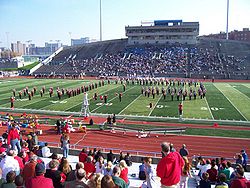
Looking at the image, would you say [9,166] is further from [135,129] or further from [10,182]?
[135,129]

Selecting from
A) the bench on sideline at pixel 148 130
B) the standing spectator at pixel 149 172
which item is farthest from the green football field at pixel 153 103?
the standing spectator at pixel 149 172

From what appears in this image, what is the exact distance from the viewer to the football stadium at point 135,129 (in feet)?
18.8

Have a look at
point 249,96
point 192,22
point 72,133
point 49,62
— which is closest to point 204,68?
point 192,22

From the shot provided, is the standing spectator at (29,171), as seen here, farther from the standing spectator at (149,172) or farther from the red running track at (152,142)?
the red running track at (152,142)

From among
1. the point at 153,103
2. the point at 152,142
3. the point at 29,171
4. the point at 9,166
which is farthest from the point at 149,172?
the point at 153,103

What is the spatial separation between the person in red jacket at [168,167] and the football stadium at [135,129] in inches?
0.7

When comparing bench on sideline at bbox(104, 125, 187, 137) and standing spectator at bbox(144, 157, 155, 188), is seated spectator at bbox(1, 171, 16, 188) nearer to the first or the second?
standing spectator at bbox(144, 157, 155, 188)

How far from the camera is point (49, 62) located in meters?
74.0

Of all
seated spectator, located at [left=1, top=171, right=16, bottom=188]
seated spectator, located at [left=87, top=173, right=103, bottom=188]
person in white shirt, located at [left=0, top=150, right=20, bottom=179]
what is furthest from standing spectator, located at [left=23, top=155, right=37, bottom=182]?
seated spectator, located at [left=87, top=173, right=103, bottom=188]

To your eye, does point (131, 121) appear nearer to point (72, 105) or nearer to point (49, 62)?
point (72, 105)

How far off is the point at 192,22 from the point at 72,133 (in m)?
62.2

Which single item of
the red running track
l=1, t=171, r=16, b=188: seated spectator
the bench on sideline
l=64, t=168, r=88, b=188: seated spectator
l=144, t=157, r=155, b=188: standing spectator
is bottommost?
the red running track

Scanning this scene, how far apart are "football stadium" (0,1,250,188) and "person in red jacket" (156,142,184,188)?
0.06 ft

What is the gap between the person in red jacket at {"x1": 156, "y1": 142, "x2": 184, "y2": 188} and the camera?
16.5 ft
